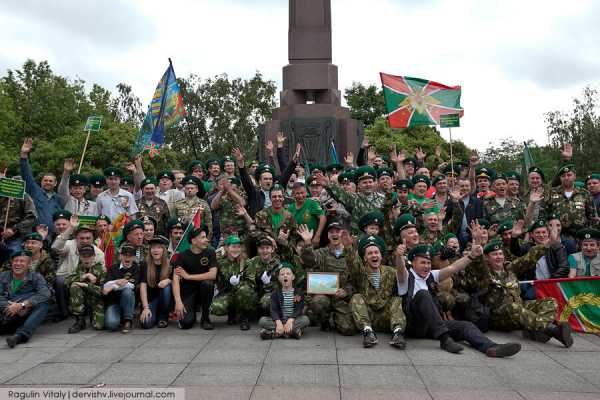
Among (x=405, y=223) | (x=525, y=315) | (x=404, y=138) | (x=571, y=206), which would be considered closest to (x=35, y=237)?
(x=405, y=223)

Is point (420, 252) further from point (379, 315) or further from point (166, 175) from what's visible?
point (166, 175)

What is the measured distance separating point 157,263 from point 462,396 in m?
4.43

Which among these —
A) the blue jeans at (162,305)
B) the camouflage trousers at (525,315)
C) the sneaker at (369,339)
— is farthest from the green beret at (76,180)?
the camouflage trousers at (525,315)

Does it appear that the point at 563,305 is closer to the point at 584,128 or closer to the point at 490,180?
the point at 490,180

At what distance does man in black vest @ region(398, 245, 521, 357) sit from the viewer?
566 cm

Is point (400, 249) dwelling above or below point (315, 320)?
above

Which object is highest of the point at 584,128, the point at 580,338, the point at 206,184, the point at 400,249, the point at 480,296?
the point at 584,128

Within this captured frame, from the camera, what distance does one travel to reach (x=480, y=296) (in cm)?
668

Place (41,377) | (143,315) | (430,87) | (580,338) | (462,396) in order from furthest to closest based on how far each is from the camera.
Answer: (430,87) < (143,315) < (580,338) < (41,377) < (462,396)

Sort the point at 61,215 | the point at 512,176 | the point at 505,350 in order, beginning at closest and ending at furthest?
the point at 505,350 → the point at 61,215 → the point at 512,176

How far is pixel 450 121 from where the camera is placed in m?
10.4

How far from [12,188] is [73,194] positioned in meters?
0.98

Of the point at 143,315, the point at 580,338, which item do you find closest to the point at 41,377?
the point at 143,315

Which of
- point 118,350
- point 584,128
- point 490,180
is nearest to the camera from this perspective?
point 118,350
